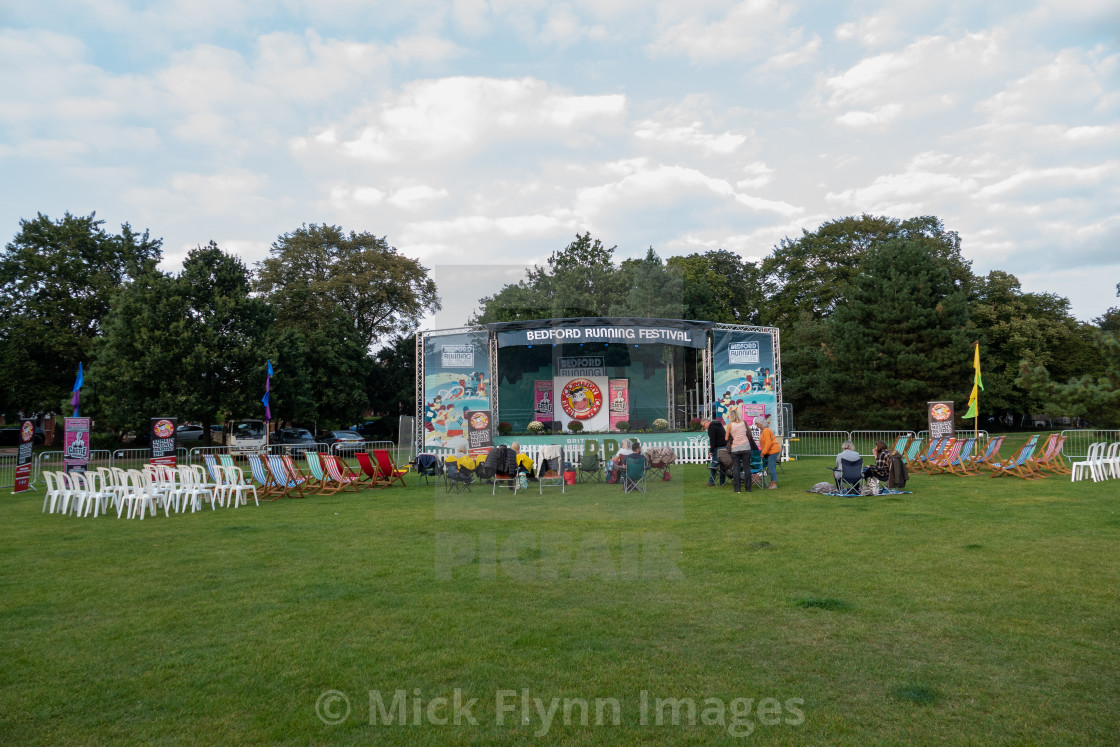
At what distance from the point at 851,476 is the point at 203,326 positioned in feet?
80.2

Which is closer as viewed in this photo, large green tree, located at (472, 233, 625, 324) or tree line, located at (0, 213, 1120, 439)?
tree line, located at (0, 213, 1120, 439)

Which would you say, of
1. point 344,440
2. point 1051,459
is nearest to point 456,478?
point 1051,459

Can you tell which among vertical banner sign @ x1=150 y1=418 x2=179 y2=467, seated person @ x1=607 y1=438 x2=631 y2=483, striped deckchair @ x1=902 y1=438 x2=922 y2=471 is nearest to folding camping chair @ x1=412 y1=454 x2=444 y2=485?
seated person @ x1=607 y1=438 x2=631 y2=483

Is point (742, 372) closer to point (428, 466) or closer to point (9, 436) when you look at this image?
point (428, 466)

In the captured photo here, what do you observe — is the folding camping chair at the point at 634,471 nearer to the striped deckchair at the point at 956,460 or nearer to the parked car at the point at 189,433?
the striped deckchair at the point at 956,460

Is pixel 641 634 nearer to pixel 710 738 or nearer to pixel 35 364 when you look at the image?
pixel 710 738

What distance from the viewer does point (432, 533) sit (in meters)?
8.75

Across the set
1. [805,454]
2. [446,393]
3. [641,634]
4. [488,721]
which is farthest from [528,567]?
[805,454]

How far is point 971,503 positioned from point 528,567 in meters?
7.71

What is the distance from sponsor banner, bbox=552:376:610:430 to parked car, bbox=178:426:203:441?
65.2ft

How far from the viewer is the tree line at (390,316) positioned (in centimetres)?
2636

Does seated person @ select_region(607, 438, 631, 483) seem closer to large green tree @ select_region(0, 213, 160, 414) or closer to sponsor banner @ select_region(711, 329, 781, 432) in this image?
sponsor banner @ select_region(711, 329, 781, 432)

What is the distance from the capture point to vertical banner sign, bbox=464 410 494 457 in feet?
62.0

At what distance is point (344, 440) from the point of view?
86.2 ft
